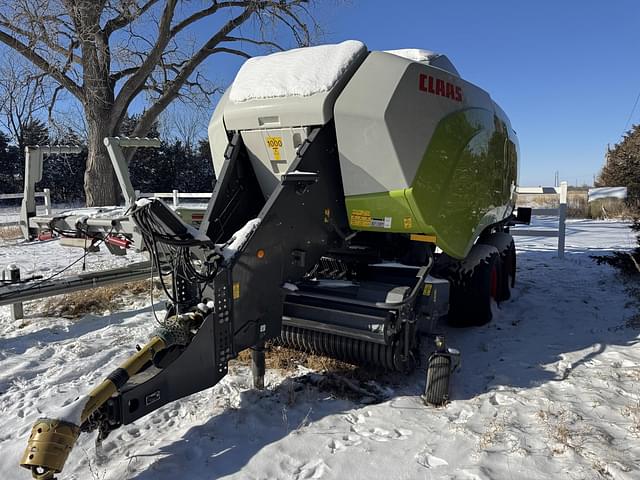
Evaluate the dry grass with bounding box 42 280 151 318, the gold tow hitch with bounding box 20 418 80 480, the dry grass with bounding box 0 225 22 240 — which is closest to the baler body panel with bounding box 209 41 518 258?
the gold tow hitch with bounding box 20 418 80 480

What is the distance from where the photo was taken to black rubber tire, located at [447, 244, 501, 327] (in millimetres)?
5070

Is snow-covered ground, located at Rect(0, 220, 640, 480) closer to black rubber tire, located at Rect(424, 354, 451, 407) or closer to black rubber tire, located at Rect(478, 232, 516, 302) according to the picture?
black rubber tire, located at Rect(424, 354, 451, 407)

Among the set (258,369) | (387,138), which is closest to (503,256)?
(387,138)

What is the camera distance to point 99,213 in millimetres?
5621

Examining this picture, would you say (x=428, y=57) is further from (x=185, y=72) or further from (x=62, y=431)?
(x=185, y=72)

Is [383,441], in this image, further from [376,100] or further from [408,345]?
[376,100]

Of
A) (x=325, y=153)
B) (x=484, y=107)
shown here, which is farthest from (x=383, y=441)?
(x=484, y=107)

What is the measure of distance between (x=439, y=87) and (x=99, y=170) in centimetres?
1031

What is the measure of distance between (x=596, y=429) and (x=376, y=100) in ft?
9.01

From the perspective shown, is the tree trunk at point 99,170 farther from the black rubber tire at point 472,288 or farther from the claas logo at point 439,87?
the claas logo at point 439,87

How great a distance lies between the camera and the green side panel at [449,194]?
3918 mm

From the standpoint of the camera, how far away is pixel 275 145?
4.18 metres

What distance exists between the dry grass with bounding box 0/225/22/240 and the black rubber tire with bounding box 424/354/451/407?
41.3 feet

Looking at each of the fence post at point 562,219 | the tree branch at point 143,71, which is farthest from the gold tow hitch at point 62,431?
the tree branch at point 143,71
